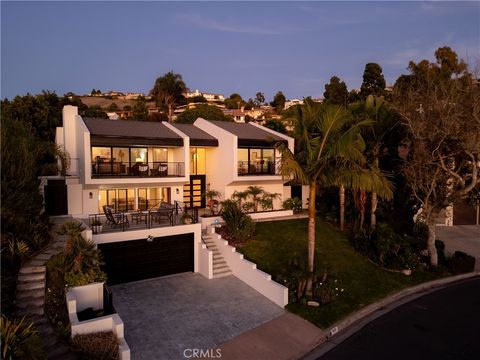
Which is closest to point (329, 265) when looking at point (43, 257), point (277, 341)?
point (277, 341)

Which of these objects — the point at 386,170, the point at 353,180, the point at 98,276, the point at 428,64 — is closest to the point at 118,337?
the point at 98,276

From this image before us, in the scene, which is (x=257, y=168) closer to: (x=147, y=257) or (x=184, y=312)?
(x=147, y=257)

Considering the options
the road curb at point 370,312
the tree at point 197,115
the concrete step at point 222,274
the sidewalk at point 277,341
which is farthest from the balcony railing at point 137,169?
the tree at point 197,115

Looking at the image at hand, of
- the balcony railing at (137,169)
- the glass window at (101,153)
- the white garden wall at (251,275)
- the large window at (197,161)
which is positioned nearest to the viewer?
the white garden wall at (251,275)

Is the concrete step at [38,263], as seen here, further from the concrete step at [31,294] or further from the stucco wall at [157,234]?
the stucco wall at [157,234]

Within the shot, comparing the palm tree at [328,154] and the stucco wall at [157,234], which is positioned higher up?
the palm tree at [328,154]

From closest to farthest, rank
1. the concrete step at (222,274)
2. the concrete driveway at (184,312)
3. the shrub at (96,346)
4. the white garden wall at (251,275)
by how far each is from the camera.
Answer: the shrub at (96,346) → the concrete driveway at (184,312) → the white garden wall at (251,275) → the concrete step at (222,274)
